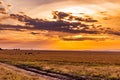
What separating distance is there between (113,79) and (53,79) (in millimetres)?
8074

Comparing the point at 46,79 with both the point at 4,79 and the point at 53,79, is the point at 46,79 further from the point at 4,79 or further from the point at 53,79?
the point at 4,79

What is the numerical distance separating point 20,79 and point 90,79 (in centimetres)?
891

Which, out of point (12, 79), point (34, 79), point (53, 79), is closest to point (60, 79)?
point (53, 79)

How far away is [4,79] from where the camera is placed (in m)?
32.7

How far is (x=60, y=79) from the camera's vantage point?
113 ft

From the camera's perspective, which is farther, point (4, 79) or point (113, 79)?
point (113, 79)

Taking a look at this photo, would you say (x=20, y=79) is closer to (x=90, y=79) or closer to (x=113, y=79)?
(x=90, y=79)

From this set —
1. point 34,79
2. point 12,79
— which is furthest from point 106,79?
point 12,79

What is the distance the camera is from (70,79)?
35250 mm

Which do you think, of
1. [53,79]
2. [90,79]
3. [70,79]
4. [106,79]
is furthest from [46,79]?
[106,79]

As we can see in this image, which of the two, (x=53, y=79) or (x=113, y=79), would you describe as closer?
(x=53, y=79)

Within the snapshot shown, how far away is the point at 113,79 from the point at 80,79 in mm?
4359

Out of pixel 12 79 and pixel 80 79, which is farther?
pixel 80 79

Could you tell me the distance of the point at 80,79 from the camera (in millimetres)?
35750
